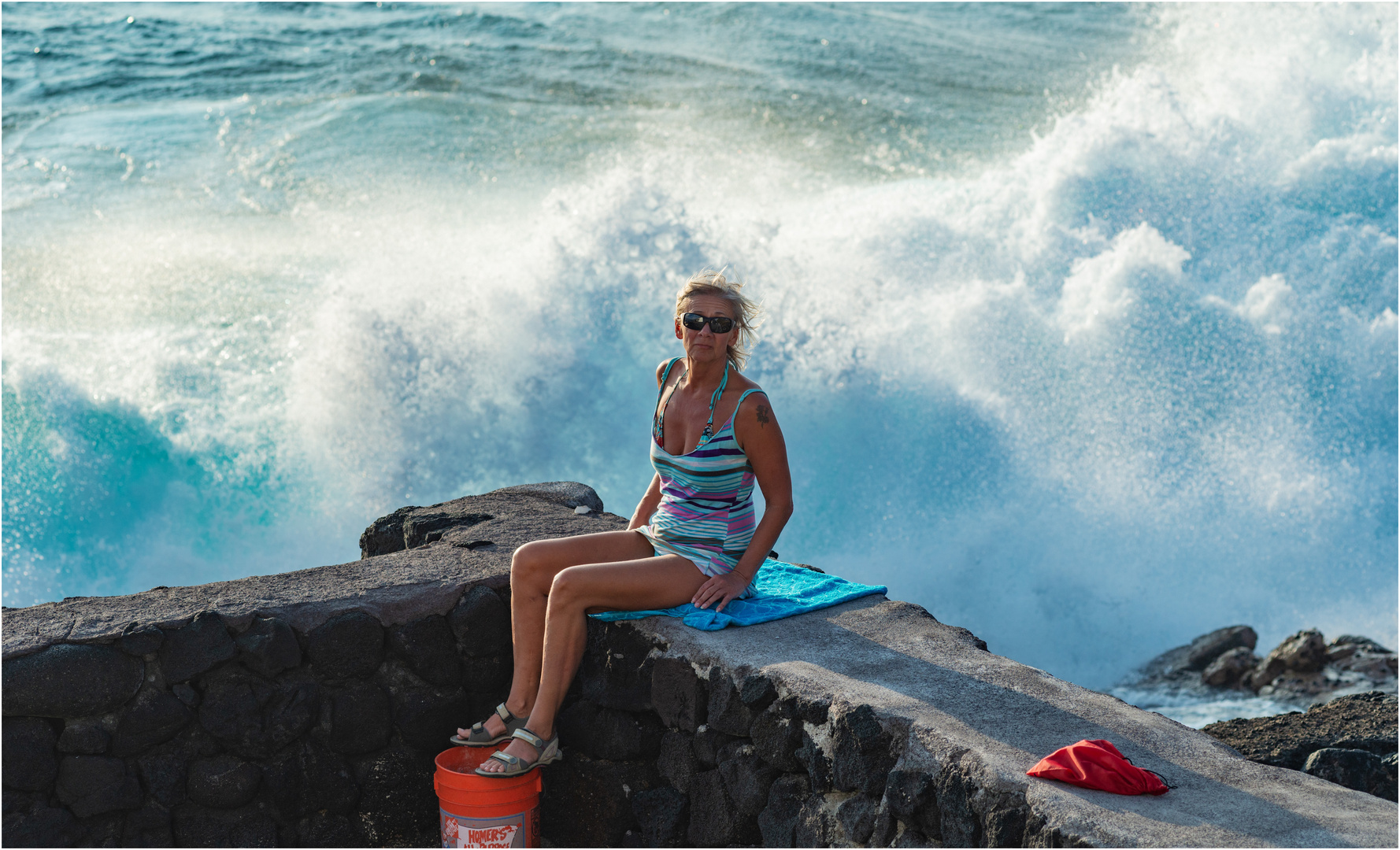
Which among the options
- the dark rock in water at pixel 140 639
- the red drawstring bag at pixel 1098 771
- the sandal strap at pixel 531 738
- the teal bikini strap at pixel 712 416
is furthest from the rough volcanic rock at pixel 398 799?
the red drawstring bag at pixel 1098 771

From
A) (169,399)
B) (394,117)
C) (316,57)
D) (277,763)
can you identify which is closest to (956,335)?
(169,399)

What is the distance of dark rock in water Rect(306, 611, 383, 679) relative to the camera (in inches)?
127

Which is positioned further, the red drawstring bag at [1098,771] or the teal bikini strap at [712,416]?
the teal bikini strap at [712,416]

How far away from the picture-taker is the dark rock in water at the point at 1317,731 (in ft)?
12.6

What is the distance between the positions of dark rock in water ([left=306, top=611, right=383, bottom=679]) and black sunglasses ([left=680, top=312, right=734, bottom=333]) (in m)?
1.23

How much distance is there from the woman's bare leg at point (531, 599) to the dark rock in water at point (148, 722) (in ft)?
2.43

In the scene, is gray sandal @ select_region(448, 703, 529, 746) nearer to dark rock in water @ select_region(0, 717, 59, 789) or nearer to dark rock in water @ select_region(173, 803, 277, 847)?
dark rock in water @ select_region(173, 803, 277, 847)

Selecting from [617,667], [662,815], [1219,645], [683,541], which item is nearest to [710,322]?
[683,541]

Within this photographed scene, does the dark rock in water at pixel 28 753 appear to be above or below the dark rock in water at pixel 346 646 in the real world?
below

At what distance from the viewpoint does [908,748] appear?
96.3 inches

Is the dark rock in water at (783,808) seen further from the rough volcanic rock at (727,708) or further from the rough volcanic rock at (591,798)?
the rough volcanic rock at (591,798)

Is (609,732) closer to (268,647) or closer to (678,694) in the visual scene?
(678,694)

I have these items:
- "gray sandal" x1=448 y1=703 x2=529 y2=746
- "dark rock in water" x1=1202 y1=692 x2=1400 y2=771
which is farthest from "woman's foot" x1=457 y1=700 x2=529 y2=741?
"dark rock in water" x1=1202 y1=692 x2=1400 y2=771

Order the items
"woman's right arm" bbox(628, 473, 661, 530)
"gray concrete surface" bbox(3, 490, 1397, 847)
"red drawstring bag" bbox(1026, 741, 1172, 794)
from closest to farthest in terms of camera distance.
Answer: "gray concrete surface" bbox(3, 490, 1397, 847), "red drawstring bag" bbox(1026, 741, 1172, 794), "woman's right arm" bbox(628, 473, 661, 530)
